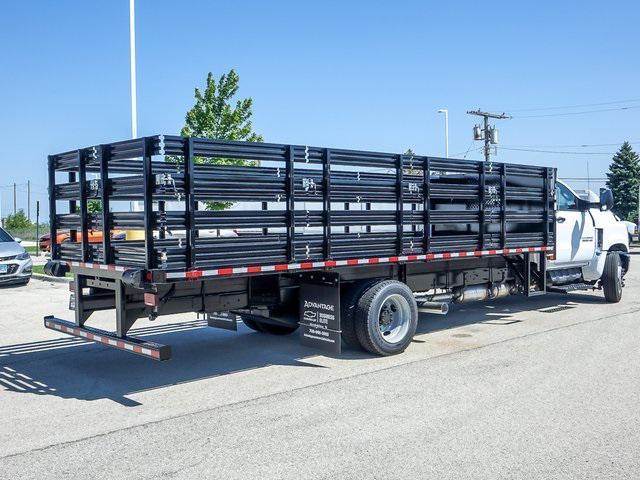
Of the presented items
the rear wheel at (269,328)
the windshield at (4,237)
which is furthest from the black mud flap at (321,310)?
the windshield at (4,237)

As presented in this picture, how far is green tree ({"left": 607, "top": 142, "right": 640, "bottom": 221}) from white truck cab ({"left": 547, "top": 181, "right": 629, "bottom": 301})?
55393 millimetres

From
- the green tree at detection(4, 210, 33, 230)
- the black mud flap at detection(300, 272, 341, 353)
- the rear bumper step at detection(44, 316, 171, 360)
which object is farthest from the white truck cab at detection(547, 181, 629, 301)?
the green tree at detection(4, 210, 33, 230)

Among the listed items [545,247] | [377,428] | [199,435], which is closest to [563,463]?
[377,428]

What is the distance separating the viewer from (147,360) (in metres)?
8.14

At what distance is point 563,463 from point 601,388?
7.23ft

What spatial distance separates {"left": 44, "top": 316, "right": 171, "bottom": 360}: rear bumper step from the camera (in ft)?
20.2

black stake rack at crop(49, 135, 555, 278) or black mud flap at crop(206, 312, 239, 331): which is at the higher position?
black stake rack at crop(49, 135, 555, 278)

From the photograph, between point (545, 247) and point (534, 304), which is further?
point (534, 304)

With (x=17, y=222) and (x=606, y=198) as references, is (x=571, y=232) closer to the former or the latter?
(x=606, y=198)

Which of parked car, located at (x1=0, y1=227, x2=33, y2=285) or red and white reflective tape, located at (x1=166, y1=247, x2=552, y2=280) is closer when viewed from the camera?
red and white reflective tape, located at (x1=166, y1=247, x2=552, y2=280)

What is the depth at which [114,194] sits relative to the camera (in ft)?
22.2

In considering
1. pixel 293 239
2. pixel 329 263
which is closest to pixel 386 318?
pixel 329 263

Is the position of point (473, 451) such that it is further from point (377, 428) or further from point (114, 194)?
point (114, 194)

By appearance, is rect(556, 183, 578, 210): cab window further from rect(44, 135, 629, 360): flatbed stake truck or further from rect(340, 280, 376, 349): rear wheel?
rect(340, 280, 376, 349): rear wheel
